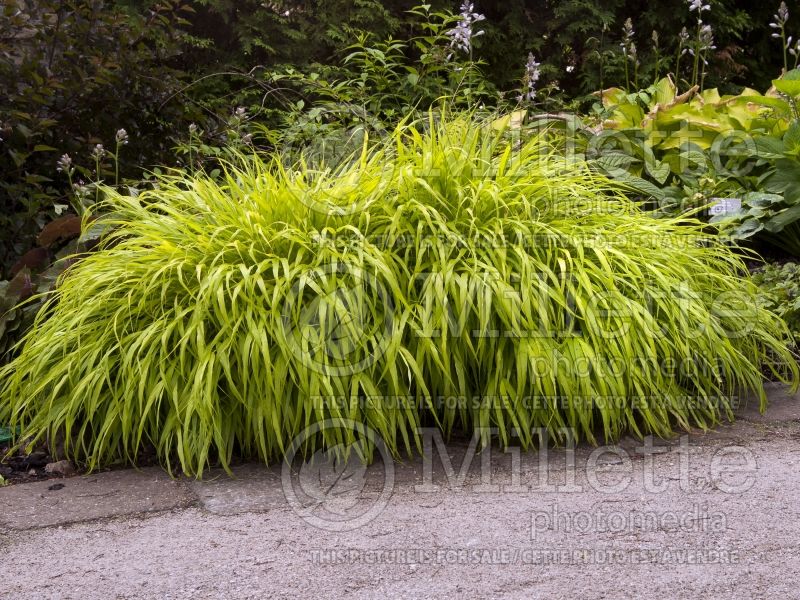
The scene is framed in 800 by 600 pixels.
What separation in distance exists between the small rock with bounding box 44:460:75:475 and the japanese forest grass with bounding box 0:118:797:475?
0.15 feet

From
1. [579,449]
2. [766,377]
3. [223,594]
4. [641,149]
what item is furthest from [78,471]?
[641,149]

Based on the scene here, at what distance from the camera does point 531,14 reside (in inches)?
244

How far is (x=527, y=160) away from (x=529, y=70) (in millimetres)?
923

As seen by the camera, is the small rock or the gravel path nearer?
the gravel path

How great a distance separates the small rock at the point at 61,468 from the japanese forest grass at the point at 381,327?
0.05 m

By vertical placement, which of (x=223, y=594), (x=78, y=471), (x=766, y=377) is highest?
(x=766, y=377)

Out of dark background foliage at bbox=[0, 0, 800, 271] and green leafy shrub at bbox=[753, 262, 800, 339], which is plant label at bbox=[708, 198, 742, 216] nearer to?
green leafy shrub at bbox=[753, 262, 800, 339]

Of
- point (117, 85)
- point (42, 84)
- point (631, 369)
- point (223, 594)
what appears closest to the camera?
point (223, 594)

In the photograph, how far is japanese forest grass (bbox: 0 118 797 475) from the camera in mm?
2258

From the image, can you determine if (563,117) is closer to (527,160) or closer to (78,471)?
(527,160)

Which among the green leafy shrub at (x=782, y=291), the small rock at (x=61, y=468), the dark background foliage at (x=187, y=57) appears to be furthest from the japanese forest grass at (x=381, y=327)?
the dark background foliage at (x=187, y=57)

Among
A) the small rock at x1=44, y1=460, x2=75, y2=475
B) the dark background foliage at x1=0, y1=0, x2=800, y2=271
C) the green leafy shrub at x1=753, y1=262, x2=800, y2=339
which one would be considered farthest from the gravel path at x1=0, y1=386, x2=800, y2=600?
the dark background foliage at x1=0, y1=0, x2=800, y2=271

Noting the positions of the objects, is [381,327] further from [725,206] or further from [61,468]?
[725,206]

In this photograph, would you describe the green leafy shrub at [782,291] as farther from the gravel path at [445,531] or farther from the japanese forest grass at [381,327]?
the gravel path at [445,531]
